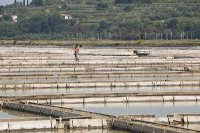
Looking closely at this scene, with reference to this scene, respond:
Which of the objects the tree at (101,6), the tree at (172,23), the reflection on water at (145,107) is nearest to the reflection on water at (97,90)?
the reflection on water at (145,107)

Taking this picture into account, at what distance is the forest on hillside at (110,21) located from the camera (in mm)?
122250

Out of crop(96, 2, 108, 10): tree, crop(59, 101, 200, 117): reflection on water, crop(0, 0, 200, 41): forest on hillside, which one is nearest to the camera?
crop(59, 101, 200, 117): reflection on water

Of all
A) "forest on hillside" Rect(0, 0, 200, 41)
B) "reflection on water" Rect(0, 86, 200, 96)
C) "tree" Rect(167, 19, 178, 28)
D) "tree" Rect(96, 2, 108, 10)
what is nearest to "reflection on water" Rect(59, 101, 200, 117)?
"reflection on water" Rect(0, 86, 200, 96)

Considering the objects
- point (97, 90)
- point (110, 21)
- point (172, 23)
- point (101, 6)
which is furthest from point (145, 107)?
point (101, 6)

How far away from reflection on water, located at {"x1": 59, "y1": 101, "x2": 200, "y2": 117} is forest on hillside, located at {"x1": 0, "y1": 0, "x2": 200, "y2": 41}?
296 ft

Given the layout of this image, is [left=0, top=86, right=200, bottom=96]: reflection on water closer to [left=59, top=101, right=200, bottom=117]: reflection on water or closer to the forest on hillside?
[left=59, top=101, right=200, bottom=117]: reflection on water

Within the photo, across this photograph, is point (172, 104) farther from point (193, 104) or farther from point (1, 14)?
point (1, 14)

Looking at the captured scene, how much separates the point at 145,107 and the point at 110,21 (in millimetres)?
116890

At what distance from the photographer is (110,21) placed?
138 m

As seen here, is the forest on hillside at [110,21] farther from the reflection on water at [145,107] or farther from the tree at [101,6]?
the reflection on water at [145,107]

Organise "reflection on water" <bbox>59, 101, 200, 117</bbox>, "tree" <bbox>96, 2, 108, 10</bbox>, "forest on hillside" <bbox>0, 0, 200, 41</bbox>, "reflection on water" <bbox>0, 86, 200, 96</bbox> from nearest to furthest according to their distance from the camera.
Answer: "reflection on water" <bbox>59, 101, 200, 117</bbox>
"reflection on water" <bbox>0, 86, 200, 96</bbox>
"forest on hillside" <bbox>0, 0, 200, 41</bbox>
"tree" <bbox>96, 2, 108, 10</bbox>

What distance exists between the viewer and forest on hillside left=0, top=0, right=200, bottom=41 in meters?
122

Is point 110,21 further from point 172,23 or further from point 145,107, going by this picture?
point 145,107

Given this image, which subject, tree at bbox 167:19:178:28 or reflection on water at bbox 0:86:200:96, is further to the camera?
tree at bbox 167:19:178:28
